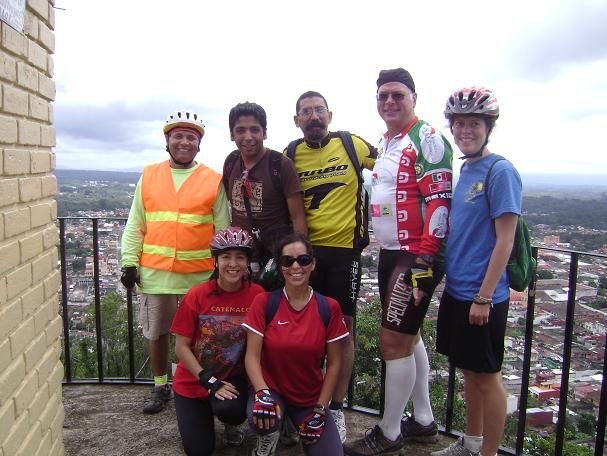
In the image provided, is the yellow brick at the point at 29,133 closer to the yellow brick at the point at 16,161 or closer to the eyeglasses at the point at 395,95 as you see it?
the yellow brick at the point at 16,161

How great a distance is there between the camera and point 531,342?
3119 millimetres

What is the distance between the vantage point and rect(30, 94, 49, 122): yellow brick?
2.03 meters

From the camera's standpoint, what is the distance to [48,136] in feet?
7.30

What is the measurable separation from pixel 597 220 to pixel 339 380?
4520mm

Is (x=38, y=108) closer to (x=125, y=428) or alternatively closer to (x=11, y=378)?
(x=11, y=378)

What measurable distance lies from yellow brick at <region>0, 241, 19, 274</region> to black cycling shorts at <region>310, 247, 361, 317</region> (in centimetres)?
186

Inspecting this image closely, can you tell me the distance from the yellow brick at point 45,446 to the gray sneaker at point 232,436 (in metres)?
1.24

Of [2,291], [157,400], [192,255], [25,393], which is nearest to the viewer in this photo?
[2,291]

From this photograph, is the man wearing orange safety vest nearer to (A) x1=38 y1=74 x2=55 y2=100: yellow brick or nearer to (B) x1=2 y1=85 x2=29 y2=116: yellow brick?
(A) x1=38 y1=74 x2=55 y2=100: yellow brick

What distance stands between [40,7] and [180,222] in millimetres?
1754

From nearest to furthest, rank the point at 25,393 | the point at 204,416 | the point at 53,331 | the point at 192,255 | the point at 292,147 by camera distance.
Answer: the point at 25,393
the point at 53,331
the point at 204,416
the point at 292,147
the point at 192,255

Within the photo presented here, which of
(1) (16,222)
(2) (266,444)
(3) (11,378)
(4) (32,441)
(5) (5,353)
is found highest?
(1) (16,222)

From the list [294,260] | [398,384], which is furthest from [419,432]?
[294,260]

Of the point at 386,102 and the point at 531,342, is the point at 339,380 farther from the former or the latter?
the point at 386,102
